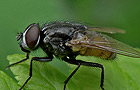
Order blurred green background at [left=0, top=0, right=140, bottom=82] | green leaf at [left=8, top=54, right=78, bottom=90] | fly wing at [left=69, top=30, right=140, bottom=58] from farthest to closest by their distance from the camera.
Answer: blurred green background at [left=0, top=0, right=140, bottom=82]
fly wing at [left=69, top=30, right=140, bottom=58]
green leaf at [left=8, top=54, right=78, bottom=90]

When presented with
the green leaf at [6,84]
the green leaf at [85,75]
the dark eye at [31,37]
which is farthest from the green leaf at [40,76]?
the dark eye at [31,37]

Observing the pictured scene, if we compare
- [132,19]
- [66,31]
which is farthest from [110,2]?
[66,31]

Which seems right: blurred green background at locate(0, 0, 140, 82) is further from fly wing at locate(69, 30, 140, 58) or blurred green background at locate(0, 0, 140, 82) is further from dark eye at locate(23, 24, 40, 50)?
fly wing at locate(69, 30, 140, 58)

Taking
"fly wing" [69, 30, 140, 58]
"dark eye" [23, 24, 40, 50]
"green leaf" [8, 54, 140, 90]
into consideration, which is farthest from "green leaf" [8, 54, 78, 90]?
"fly wing" [69, 30, 140, 58]

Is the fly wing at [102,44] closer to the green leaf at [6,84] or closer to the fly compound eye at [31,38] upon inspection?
the fly compound eye at [31,38]

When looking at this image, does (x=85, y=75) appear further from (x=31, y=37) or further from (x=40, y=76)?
(x=31, y=37)

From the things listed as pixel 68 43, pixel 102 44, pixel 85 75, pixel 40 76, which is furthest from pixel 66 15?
pixel 40 76

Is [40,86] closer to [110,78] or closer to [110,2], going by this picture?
[110,78]
